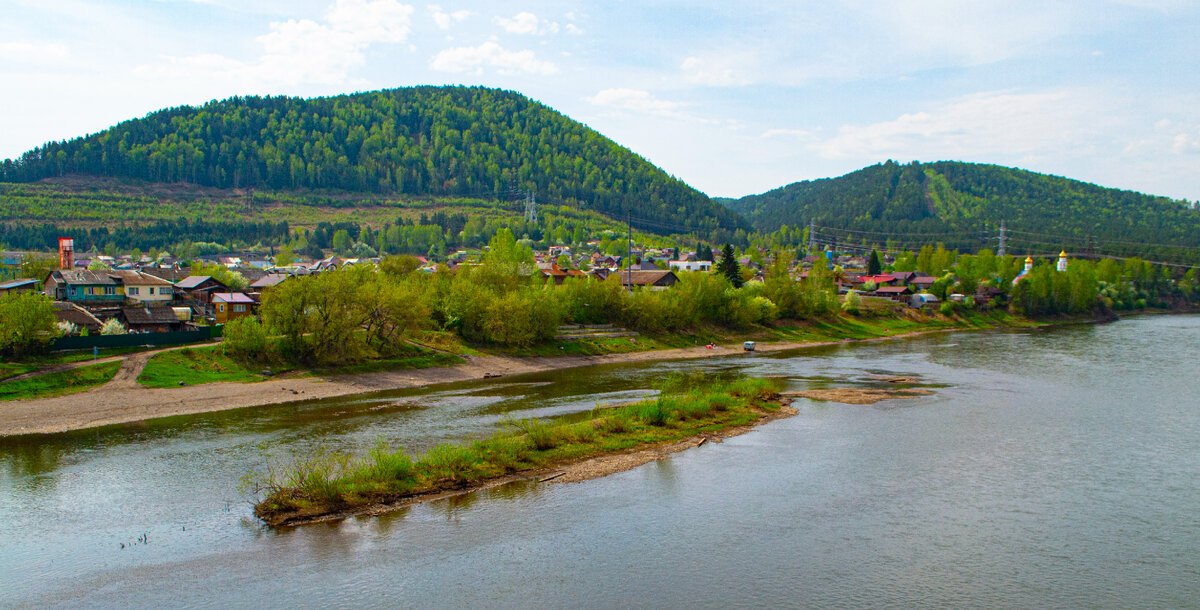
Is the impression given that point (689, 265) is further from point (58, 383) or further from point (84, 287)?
point (58, 383)

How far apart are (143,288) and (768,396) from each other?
51.4 metres

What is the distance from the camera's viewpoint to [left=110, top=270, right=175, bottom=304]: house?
6038 centimetres

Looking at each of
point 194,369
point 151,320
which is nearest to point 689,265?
point 151,320

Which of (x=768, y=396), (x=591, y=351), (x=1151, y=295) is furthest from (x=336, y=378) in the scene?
(x=1151, y=295)

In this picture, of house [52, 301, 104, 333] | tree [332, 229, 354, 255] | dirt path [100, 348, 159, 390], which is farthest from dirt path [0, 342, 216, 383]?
tree [332, 229, 354, 255]

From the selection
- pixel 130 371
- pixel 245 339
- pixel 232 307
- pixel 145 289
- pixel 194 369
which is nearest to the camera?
pixel 130 371

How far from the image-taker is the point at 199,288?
6344cm

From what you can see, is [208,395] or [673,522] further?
[208,395]

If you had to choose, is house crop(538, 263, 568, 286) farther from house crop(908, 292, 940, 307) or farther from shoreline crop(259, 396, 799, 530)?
shoreline crop(259, 396, 799, 530)

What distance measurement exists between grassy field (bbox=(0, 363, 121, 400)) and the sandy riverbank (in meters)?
0.69

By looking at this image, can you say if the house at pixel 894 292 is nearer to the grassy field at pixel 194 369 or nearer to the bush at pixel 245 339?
the bush at pixel 245 339

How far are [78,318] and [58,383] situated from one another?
38.2 feet

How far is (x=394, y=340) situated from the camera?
180 feet

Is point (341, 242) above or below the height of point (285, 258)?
above
